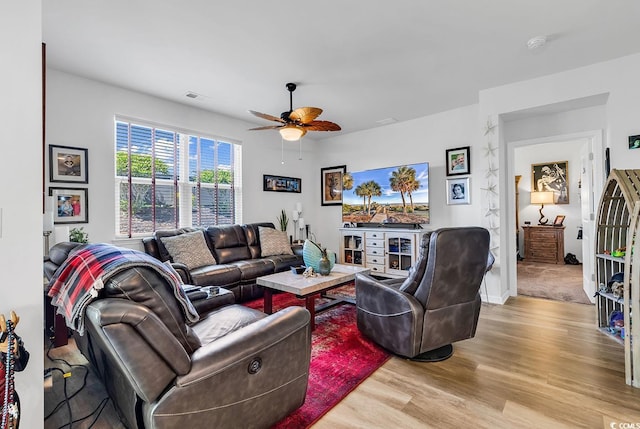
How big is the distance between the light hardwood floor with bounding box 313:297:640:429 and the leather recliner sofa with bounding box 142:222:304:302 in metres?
2.18

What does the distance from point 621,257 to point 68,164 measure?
534 cm

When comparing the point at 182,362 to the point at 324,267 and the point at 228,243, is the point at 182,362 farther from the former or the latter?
the point at 228,243

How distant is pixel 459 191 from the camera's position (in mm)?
4699

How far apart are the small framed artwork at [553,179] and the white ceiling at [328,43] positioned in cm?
419

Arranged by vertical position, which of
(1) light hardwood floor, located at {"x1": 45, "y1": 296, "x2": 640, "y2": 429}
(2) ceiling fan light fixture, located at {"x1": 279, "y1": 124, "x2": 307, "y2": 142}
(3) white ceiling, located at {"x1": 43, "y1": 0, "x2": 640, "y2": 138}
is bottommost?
(1) light hardwood floor, located at {"x1": 45, "y1": 296, "x2": 640, "y2": 429}

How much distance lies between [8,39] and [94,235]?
2.95m

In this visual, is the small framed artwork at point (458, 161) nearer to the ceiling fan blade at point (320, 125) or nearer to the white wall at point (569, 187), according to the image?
the ceiling fan blade at point (320, 125)

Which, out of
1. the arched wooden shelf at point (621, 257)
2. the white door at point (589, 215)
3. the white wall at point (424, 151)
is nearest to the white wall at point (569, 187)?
the white door at point (589, 215)

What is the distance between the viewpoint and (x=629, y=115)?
3.11m

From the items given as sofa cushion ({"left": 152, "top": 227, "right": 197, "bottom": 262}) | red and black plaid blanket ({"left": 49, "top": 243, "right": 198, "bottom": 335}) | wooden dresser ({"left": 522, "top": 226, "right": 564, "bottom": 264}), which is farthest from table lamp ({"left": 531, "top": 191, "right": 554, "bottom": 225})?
red and black plaid blanket ({"left": 49, "top": 243, "right": 198, "bottom": 335})

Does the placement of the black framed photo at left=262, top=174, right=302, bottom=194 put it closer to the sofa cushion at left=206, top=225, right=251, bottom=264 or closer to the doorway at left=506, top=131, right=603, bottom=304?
the sofa cushion at left=206, top=225, right=251, bottom=264

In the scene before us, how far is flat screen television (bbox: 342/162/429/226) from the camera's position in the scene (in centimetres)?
489

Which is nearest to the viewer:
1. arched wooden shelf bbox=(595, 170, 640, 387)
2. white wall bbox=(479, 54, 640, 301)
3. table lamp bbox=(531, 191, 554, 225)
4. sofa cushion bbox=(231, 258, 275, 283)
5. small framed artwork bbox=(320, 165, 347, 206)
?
arched wooden shelf bbox=(595, 170, 640, 387)

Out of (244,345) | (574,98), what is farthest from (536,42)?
(244,345)
